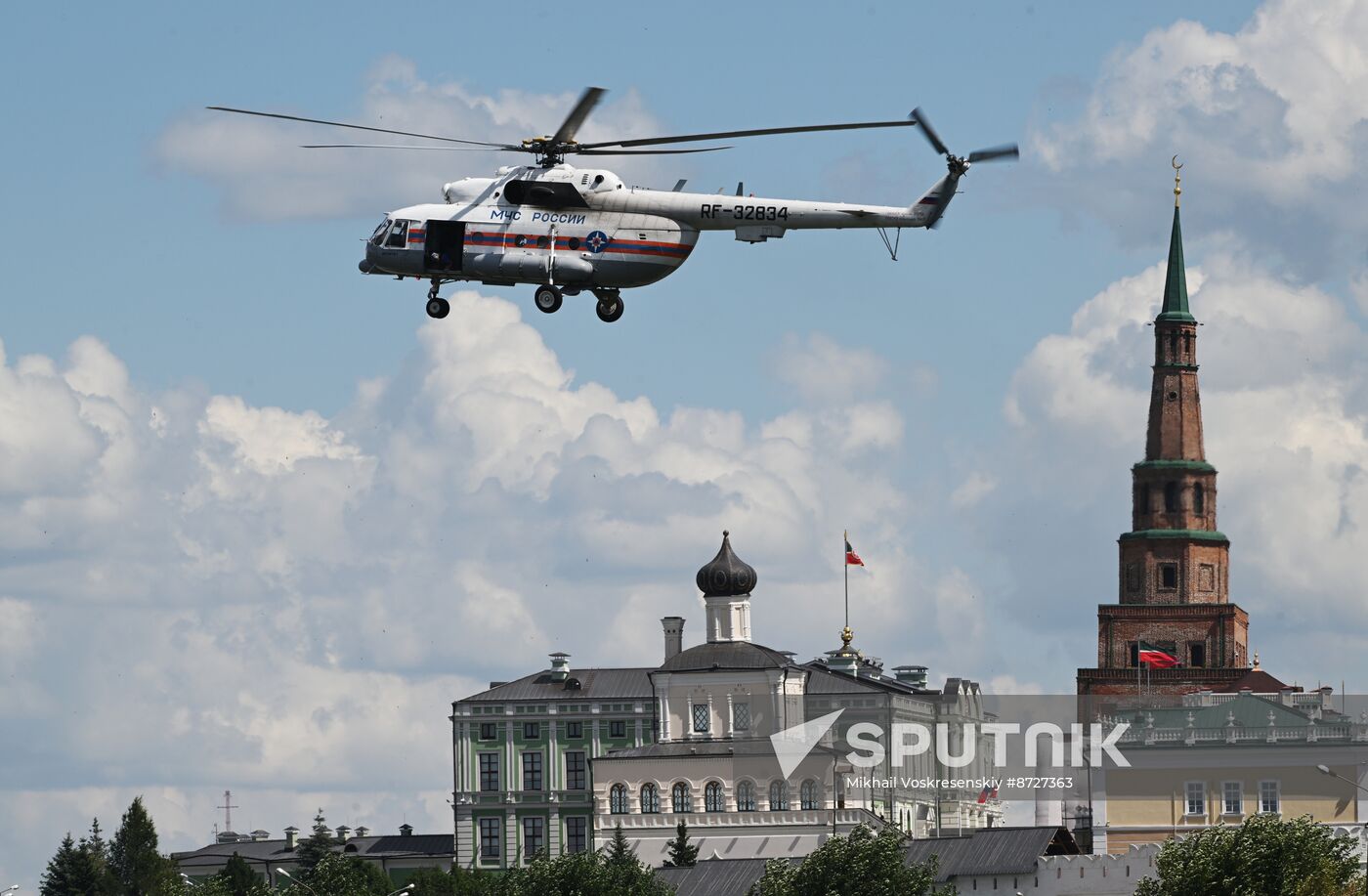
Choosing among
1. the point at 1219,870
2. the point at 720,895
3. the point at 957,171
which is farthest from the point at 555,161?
the point at 720,895

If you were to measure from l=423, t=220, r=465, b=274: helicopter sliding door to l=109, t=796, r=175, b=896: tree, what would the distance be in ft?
333

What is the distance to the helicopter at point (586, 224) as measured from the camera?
83.1m

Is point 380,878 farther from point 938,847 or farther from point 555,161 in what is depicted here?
point 555,161

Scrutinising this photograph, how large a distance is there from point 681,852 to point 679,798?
25000mm

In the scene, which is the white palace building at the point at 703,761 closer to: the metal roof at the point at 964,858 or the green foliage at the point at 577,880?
the metal roof at the point at 964,858

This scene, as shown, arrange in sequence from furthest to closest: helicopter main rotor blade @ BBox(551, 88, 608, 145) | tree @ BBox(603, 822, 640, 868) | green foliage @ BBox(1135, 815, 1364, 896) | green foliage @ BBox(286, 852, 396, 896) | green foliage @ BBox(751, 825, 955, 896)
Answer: green foliage @ BBox(286, 852, 396, 896) → tree @ BBox(603, 822, 640, 868) → green foliage @ BBox(751, 825, 955, 896) → green foliage @ BBox(1135, 815, 1364, 896) → helicopter main rotor blade @ BBox(551, 88, 608, 145)

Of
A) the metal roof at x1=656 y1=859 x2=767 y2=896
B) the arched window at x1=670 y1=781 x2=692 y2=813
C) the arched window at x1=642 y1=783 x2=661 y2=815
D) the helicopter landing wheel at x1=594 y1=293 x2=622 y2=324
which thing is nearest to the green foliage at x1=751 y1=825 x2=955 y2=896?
the metal roof at x1=656 y1=859 x2=767 y2=896

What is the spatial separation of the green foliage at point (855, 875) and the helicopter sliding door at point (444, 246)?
137ft

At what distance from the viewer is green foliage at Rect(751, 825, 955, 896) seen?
120 m

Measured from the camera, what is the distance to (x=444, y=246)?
84875 millimetres

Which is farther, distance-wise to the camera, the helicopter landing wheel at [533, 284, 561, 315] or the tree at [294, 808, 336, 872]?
the tree at [294, 808, 336, 872]

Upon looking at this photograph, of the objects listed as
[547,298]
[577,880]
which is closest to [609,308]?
[547,298]

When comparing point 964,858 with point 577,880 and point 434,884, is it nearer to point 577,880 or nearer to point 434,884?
point 577,880

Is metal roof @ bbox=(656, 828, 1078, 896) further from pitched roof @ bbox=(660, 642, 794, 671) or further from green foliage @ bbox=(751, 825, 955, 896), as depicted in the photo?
pitched roof @ bbox=(660, 642, 794, 671)
